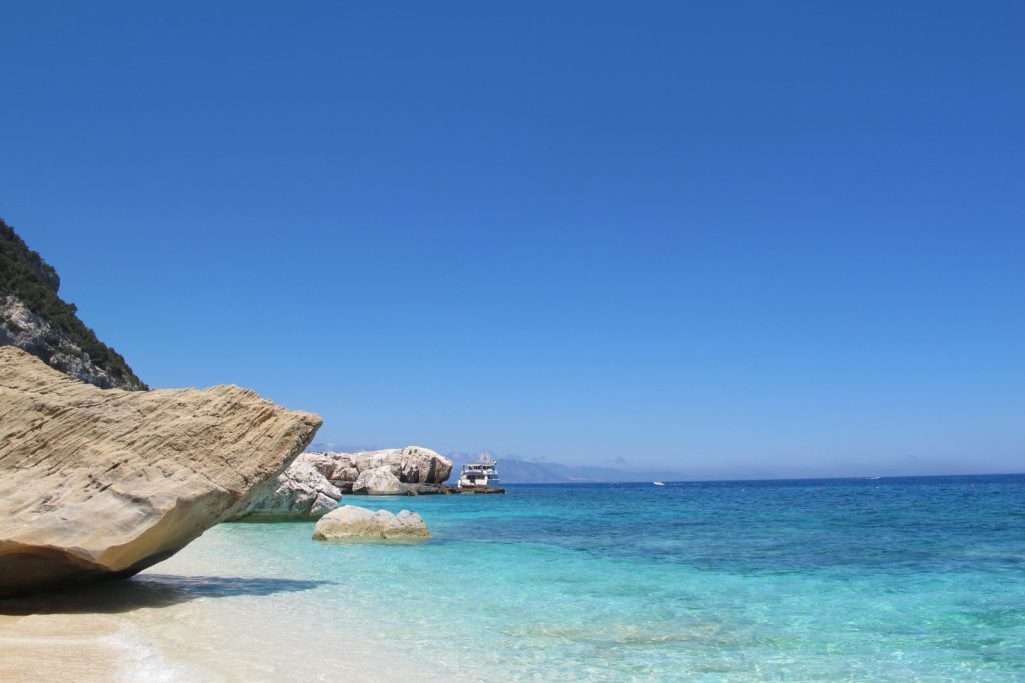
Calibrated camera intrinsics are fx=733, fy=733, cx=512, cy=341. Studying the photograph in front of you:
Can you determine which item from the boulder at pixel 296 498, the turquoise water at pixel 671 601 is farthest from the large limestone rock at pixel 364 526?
the boulder at pixel 296 498

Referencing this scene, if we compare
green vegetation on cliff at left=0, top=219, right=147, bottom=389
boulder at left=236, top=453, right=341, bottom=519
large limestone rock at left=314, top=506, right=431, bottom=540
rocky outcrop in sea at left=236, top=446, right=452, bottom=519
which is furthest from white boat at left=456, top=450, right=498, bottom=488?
large limestone rock at left=314, top=506, right=431, bottom=540

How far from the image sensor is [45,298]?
52375 mm

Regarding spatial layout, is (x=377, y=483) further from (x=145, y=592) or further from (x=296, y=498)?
(x=145, y=592)

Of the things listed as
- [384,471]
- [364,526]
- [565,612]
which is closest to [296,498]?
[364,526]

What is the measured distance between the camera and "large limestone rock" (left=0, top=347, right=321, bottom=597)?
9.33 m

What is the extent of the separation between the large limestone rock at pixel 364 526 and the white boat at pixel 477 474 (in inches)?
2377

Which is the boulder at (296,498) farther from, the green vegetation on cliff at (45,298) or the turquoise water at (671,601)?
the green vegetation on cliff at (45,298)

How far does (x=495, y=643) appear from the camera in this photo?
29.9 ft

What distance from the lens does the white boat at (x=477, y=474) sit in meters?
84.9

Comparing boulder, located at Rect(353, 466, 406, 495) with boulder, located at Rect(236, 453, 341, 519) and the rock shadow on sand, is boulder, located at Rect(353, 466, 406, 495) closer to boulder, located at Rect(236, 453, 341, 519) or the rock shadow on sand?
boulder, located at Rect(236, 453, 341, 519)

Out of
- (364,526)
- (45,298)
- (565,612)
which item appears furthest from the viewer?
(45,298)

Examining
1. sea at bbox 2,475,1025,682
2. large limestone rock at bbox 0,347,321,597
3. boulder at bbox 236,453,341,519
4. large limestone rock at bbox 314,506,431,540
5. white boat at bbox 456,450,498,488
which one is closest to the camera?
sea at bbox 2,475,1025,682

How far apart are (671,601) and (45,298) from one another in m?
54.3

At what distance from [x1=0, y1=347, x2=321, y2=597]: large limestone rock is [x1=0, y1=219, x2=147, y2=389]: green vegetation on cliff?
130ft
